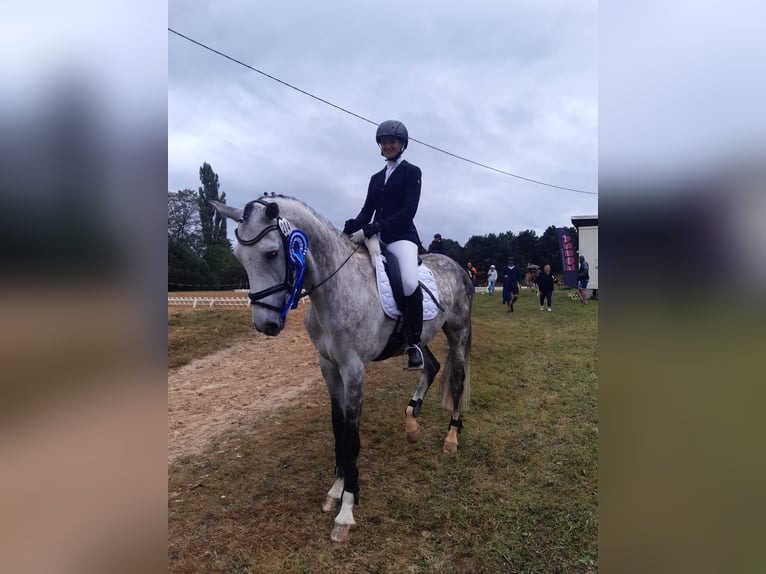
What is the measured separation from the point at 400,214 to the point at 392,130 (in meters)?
0.83

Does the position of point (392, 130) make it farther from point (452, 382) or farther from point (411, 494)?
point (411, 494)

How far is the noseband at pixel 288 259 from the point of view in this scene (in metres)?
2.52

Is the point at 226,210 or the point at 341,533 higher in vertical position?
the point at 226,210

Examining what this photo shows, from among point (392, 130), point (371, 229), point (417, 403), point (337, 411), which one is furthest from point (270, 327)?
point (417, 403)

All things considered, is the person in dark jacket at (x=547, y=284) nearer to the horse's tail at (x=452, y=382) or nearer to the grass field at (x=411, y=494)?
the grass field at (x=411, y=494)

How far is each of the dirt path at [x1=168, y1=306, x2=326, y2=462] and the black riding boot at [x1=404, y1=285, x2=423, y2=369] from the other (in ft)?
9.10

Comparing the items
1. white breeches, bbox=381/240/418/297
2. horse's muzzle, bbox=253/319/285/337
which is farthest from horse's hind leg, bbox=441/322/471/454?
horse's muzzle, bbox=253/319/285/337

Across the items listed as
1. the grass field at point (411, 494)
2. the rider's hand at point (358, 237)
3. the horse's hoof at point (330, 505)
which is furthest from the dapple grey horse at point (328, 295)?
the grass field at point (411, 494)

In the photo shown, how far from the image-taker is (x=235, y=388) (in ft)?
22.6
